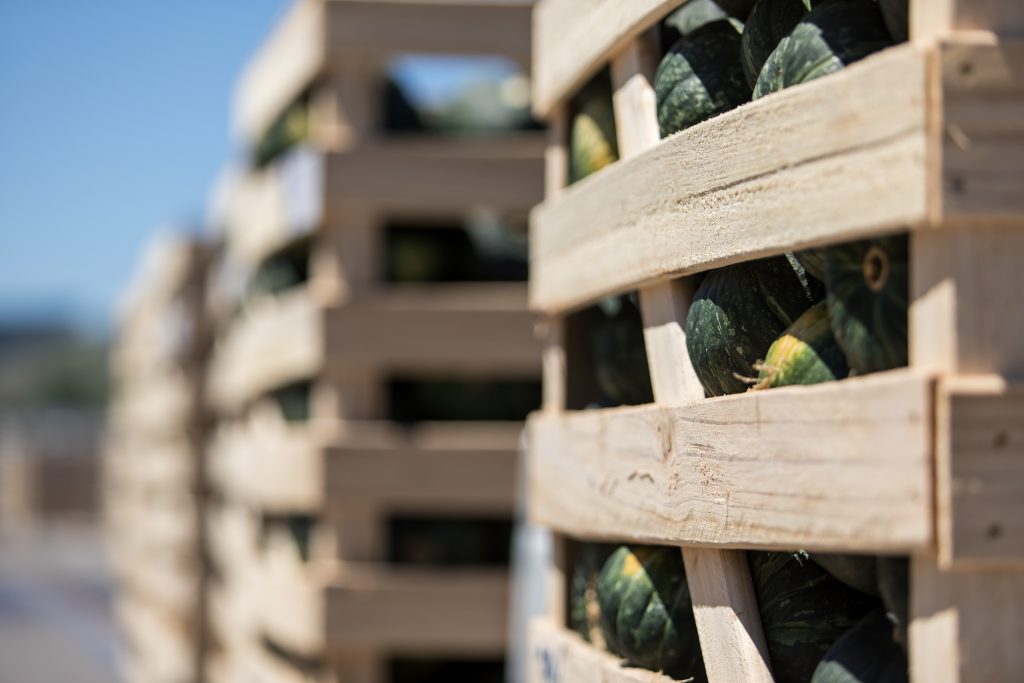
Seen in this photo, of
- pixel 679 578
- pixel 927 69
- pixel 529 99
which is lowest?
pixel 679 578

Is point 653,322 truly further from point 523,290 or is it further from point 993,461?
point 523,290

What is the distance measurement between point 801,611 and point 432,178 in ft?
7.74

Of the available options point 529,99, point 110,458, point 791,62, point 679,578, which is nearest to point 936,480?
point 791,62

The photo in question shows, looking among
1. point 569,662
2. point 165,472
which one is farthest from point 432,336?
point 165,472

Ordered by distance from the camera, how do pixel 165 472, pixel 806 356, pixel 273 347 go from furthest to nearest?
1. pixel 165 472
2. pixel 273 347
3. pixel 806 356

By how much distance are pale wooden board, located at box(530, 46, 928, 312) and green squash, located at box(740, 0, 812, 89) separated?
0.18m

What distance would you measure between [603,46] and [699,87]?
0.90 feet

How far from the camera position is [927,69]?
1.60 metres

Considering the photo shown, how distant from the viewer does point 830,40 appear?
6.23 feet

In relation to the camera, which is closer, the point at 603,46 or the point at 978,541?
the point at 978,541

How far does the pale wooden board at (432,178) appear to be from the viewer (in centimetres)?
411

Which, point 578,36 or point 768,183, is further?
point 578,36

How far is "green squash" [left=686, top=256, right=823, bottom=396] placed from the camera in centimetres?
215

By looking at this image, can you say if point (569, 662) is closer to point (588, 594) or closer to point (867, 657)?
point (588, 594)
